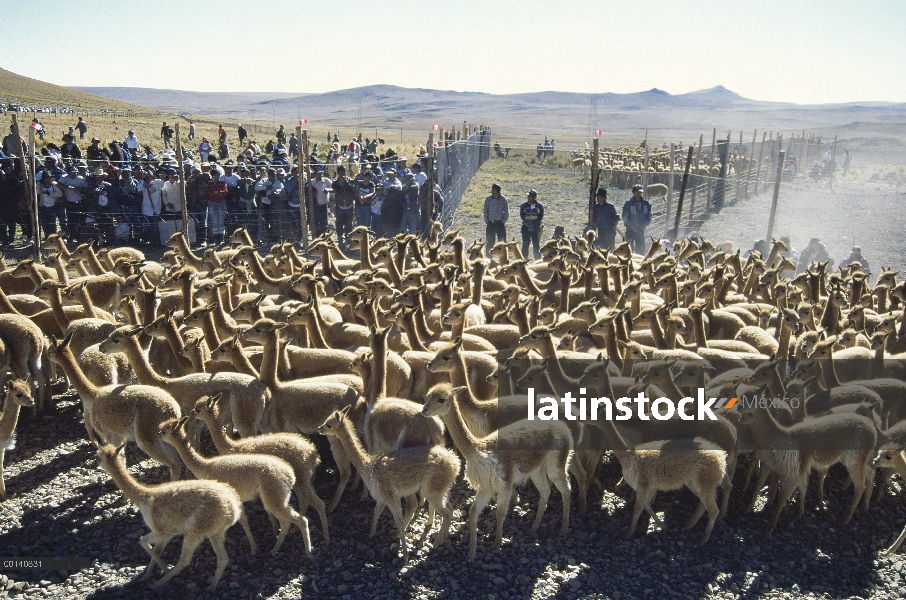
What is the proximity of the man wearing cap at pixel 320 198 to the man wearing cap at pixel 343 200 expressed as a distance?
264mm

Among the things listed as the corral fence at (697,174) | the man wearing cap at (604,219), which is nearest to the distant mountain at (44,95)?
the corral fence at (697,174)

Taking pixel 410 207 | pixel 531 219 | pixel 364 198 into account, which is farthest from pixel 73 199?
pixel 531 219

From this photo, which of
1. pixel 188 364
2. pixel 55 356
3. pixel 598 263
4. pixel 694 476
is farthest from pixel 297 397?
pixel 598 263

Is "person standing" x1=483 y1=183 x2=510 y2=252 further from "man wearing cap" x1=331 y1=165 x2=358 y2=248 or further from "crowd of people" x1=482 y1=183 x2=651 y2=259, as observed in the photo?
"man wearing cap" x1=331 y1=165 x2=358 y2=248

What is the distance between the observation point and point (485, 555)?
6438 millimetres

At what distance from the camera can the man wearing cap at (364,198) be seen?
769 inches

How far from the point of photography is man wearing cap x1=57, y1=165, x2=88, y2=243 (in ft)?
58.0

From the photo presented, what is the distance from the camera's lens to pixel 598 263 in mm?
11250

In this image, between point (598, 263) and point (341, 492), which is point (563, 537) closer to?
point (341, 492)

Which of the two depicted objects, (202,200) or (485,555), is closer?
(485,555)

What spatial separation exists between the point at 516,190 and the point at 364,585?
28.8 m

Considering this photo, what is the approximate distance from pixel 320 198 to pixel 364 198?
120cm

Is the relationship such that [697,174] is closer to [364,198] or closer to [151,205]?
[364,198]

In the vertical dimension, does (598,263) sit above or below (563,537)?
above
